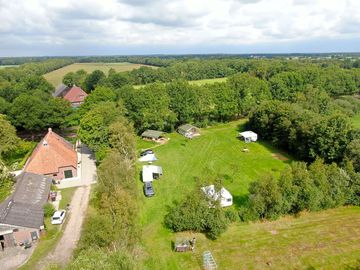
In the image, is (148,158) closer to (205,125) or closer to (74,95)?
(205,125)

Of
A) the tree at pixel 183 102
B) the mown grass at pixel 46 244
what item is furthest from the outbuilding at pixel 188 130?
the mown grass at pixel 46 244

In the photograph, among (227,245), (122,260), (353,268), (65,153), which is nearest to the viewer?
(122,260)

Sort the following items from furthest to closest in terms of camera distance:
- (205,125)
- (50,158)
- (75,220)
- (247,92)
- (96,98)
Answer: (247,92)
(205,125)
(96,98)
(50,158)
(75,220)

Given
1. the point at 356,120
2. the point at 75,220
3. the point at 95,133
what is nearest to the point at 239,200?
the point at 75,220

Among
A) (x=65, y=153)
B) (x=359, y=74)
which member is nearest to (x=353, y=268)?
(x=65, y=153)

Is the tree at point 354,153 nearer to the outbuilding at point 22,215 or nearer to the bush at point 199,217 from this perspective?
the bush at point 199,217

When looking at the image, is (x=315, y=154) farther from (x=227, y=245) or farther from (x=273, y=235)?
(x=227, y=245)
